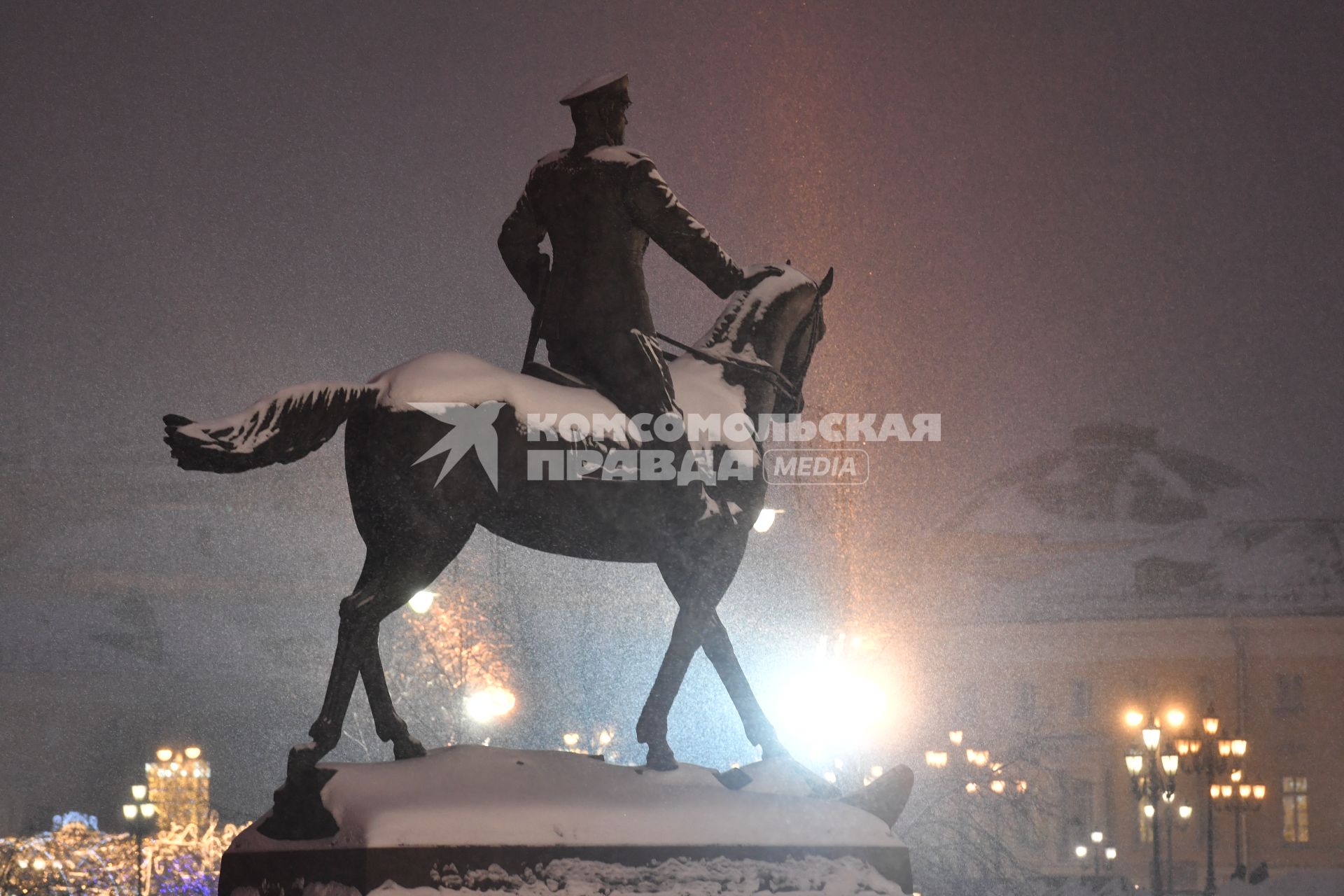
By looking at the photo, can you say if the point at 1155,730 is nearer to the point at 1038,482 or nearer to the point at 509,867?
the point at 509,867

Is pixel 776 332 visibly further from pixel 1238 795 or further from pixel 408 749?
pixel 1238 795

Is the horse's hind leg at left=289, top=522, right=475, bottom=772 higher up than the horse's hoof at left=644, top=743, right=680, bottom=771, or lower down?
higher up

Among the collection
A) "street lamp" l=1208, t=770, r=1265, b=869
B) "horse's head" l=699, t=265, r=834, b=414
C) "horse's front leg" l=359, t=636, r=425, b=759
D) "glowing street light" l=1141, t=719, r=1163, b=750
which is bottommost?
"street lamp" l=1208, t=770, r=1265, b=869

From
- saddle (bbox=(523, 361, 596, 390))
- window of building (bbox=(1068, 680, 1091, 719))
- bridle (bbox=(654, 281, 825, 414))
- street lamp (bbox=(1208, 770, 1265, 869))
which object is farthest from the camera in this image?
window of building (bbox=(1068, 680, 1091, 719))

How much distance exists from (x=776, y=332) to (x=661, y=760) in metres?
1.46

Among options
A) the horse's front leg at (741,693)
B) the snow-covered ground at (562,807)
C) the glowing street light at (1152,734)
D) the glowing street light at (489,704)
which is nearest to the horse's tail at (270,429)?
the snow-covered ground at (562,807)

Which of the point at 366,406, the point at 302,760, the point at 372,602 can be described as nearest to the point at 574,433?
the point at 366,406

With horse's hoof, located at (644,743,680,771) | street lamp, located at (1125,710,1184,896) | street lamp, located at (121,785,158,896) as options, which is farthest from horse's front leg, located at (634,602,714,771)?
street lamp, located at (121,785,158,896)

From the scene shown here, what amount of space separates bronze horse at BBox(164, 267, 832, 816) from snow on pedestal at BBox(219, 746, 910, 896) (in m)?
0.20

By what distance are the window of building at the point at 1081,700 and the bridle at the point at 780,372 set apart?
39784mm

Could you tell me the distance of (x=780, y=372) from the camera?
5.05 metres

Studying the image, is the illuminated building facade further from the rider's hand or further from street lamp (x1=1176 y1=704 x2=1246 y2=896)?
the rider's hand

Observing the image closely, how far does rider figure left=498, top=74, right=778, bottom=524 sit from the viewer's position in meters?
4.69

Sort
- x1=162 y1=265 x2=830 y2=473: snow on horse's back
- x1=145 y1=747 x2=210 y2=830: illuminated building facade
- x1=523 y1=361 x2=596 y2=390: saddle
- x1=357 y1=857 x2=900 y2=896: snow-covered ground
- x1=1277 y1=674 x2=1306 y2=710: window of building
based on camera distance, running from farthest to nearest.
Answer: x1=1277 y1=674 x2=1306 y2=710: window of building → x1=145 y1=747 x2=210 y2=830: illuminated building facade → x1=523 y1=361 x2=596 y2=390: saddle → x1=162 y1=265 x2=830 y2=473: snow on horse's back → x1=357 y1=857 x2=900 y2=896: snow-covered ground
